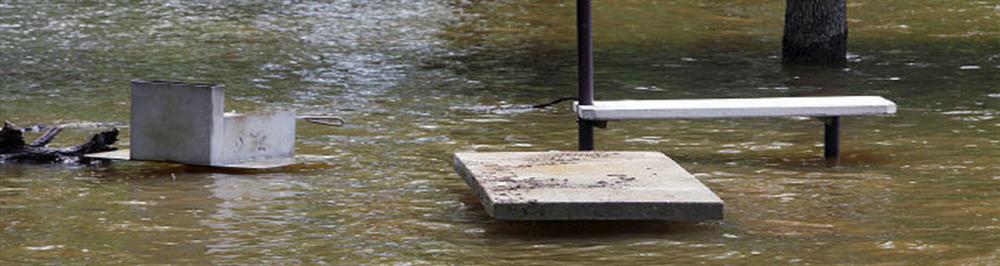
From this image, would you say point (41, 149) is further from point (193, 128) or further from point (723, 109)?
point (723, 109)

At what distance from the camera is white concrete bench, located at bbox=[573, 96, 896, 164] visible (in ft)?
37.0

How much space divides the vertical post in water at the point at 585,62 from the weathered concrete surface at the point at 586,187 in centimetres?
61

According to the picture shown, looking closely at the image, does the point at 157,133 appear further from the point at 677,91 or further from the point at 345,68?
the point at 345,68

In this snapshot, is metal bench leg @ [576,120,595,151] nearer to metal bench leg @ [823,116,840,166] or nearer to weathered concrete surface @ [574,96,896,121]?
weathered concrete surface @ [574,96,896,121]

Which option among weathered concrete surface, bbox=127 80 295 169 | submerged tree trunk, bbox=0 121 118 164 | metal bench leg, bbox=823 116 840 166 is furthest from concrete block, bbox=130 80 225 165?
metal bench leg, bbox=823 116 840 166

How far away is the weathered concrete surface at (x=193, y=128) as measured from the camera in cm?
1107

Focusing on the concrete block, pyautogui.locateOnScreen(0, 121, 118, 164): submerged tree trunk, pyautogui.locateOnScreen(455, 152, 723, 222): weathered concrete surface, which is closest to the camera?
pyautogui.locateOnScreen(455, 152, 723, 222): weathered concrete surface

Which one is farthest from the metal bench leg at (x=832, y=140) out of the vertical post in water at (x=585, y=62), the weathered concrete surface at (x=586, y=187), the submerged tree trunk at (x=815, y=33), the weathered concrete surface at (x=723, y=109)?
the submerged tree trunk at (x=815, y=33)

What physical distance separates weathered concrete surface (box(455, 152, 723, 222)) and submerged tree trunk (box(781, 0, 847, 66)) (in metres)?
10.3

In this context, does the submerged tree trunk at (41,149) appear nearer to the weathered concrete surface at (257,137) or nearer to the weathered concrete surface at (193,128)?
the weathered concrete surface at (193,128)

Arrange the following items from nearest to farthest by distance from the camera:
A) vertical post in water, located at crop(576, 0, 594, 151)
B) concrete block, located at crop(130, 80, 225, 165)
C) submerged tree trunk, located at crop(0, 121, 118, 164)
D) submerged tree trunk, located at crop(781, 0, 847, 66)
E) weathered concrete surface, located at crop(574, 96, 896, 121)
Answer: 1. vertical post in water, located at crop(576, 0, 594, 151)
2. concrete block, located at crop(130, 80, 225, 165)
3. weathered concrete surface, located at crop(574, 96, 896, 121)
4. submerged tree trunk, located at crop(0, 121, 118, 164)
5. submerged tree trunk, located at crop(781, 0, 847, 66)

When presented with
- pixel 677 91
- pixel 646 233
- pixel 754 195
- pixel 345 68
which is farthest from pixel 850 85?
pixel 646 233

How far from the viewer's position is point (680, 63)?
66.8 ft

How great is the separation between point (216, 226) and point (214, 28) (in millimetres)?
15969
